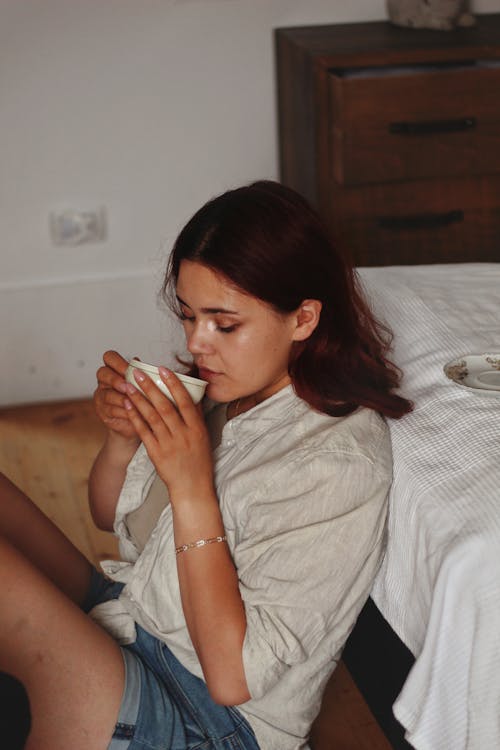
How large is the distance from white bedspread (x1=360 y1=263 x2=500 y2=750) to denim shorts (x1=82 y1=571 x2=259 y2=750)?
0.21 metres

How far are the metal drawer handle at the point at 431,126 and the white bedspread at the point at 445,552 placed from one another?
101 cm

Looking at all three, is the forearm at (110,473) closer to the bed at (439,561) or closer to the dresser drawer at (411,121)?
the bed at (439,561)

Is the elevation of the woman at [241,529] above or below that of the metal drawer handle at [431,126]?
below

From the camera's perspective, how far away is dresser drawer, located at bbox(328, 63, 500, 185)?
223 centimetres

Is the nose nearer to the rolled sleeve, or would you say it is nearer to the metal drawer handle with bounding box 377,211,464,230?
the rolled sleeve

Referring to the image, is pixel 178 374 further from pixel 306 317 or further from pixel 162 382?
pixel 306 317

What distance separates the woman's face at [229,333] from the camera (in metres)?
1.11

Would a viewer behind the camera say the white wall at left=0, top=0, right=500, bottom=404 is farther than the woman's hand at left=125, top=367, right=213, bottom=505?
Yes

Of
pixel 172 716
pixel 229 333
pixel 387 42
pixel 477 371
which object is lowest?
pixel 172 716

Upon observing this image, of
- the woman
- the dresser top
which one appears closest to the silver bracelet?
the woman

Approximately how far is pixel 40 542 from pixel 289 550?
429mm

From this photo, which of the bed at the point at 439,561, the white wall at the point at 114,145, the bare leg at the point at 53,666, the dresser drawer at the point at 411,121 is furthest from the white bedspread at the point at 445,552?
the white wall at the point at 114,145

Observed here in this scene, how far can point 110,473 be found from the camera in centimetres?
136

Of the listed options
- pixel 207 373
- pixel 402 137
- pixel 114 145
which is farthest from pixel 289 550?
pixel 114 145
